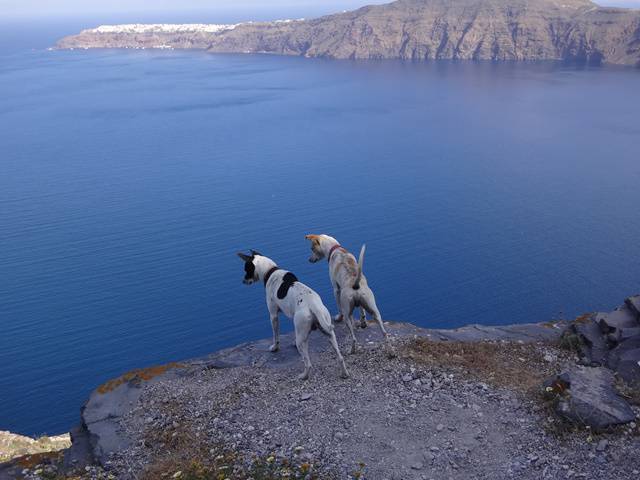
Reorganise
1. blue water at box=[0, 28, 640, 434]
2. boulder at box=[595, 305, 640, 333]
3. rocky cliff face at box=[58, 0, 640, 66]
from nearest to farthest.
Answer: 1. boulder at box=[595, 305, 640, 333]
2. blue water at box=[0, 28, 640, 434]
3. rocky cliff face at box=[58, 0, 640, 66]

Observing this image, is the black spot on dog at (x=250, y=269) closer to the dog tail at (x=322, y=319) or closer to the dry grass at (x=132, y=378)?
the dog tail at (x=322, y=319)

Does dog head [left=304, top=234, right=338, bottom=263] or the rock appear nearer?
the rock

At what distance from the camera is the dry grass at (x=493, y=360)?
11.7 metres

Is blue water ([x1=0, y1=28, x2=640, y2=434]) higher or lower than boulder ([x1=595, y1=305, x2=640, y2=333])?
lower

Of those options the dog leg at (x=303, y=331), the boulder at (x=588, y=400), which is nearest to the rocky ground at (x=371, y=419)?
the boulder at (x=588, y=400)

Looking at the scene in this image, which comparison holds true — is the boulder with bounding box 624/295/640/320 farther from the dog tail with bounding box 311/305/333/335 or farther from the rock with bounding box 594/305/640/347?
the dog tail with bounding box 311/305/333/335

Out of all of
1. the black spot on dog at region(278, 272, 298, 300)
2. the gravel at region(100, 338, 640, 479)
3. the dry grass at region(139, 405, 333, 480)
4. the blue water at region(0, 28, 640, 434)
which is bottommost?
the blue water at region(0, 28, 640, 434)

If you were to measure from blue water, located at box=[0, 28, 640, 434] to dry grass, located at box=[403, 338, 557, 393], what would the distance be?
2202cm

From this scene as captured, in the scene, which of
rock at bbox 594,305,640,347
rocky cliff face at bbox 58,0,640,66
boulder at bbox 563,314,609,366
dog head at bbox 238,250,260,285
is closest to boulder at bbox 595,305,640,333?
rock at bbox 594,305,640,347

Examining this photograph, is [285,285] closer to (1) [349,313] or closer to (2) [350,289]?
(2) [350,289]

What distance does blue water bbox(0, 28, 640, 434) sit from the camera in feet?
119

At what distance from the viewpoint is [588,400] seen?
9844mm

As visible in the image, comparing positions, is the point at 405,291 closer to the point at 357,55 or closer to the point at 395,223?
the point at 395,223

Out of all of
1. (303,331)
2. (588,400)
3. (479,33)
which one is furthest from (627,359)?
A: (479,33)
